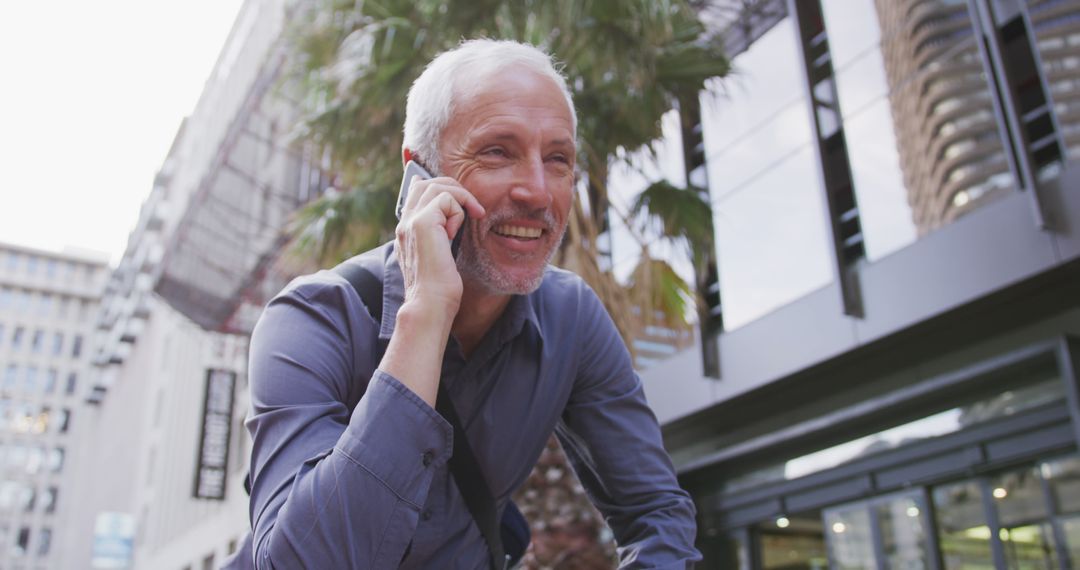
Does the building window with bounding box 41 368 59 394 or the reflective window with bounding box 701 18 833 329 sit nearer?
the reflective window with bounding box 701 18 833 329

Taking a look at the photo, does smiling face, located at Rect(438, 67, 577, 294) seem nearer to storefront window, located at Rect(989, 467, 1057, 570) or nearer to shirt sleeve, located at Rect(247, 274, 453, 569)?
shirt sleeve, located at Rect(247, 274, 453, 569)

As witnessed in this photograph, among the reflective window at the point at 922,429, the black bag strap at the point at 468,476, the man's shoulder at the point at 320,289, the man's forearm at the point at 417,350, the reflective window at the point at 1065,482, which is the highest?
the reflective window at the point at 922,429

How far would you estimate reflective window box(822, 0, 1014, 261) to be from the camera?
29.7 feet

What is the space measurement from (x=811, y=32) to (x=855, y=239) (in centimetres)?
279

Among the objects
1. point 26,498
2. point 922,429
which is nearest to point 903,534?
point 922,429

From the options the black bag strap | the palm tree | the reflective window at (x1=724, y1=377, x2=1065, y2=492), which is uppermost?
the palm tree

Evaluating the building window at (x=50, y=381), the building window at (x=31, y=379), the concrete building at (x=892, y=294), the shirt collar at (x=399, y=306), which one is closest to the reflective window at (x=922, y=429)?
the concrete building at (x=892, y=294)

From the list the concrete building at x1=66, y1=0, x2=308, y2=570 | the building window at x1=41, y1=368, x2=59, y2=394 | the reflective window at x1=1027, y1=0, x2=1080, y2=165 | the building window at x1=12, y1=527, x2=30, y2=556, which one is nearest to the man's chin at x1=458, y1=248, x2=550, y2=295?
the concrete building at x1=66, y1=0, x2=308, y2=570

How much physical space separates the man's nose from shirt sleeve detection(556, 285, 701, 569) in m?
0.30

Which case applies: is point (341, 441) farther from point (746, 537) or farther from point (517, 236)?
point (746, 537)

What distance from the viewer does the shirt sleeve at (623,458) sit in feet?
4.65

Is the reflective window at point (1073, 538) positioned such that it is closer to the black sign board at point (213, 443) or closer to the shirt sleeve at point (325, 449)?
the shirt sleeve at point (325, 449)

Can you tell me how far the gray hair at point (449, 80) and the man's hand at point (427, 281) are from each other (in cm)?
16

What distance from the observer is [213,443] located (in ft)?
80.1
